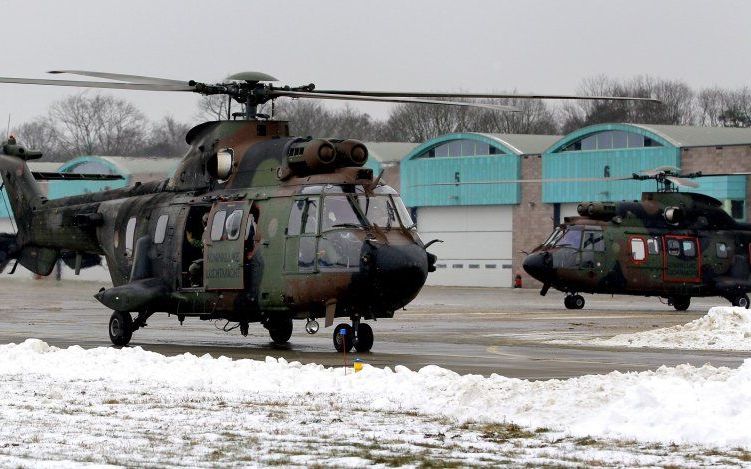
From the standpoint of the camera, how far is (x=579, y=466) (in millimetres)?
9086

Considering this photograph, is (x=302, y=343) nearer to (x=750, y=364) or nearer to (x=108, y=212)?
(x=108, y=212)

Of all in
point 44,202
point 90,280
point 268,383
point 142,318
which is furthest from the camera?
point 90,280

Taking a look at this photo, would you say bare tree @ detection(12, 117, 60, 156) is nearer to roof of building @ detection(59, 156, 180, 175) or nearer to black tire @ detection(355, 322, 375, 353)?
roof of building @ detection(59, 156, 180, 175)

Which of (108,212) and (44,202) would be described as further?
(44,202)

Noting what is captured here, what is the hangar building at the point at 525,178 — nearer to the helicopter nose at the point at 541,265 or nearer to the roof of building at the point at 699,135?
the roof of building at the point at 699,135

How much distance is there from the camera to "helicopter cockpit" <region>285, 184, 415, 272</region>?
62.7ft

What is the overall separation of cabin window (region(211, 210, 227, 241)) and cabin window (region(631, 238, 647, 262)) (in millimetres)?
17690

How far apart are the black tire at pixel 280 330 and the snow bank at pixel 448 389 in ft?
16.3

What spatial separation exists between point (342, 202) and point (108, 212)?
5.94 metres

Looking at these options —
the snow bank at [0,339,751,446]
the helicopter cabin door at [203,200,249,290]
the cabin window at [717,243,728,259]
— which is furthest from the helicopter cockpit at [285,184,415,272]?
the cabin window at [717,243,728,259]

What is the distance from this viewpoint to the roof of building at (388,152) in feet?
220

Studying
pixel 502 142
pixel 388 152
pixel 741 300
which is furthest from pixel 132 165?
pixel 741 300

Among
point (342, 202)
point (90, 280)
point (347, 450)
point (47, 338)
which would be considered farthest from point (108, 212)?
point (90, 280)

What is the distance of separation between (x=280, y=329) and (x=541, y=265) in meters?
14.9
